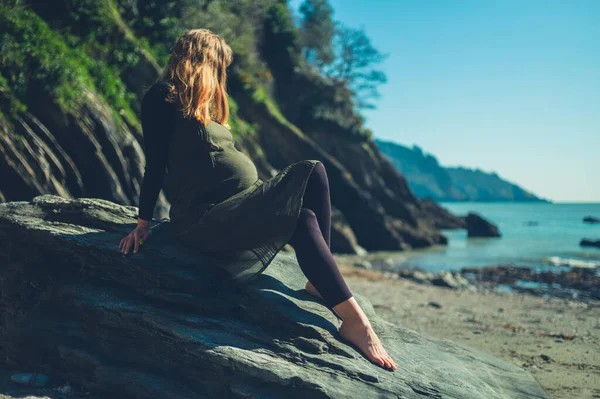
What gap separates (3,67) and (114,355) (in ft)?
27.2

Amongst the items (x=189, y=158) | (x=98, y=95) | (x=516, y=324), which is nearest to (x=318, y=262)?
(x=189, y=158)

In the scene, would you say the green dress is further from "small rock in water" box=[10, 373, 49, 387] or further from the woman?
"small rock in water" box=[10, 373, 49, 387]

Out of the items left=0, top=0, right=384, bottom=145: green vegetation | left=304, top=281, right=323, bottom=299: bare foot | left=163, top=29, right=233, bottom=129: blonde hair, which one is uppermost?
left=0, top=0, right=384, bottom=145: green vegetation

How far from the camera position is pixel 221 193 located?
3779mm

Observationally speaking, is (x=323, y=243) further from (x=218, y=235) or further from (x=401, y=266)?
(x=401, y=266)

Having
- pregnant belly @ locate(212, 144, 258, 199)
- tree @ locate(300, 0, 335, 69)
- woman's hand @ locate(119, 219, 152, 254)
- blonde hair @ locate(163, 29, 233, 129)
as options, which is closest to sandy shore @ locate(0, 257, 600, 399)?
woman's hand @ locate(119, 219, 152, 254)

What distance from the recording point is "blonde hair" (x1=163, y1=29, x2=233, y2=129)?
12.5 ft

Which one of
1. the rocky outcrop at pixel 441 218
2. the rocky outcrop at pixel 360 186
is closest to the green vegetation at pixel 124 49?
the rocky outcrop at pixel 360 186

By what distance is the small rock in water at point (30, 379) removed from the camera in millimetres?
3670

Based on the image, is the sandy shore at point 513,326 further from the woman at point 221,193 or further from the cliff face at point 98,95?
the cliff face at point 98,95

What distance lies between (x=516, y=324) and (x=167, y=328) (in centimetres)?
734

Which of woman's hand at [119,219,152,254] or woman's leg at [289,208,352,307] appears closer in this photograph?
woman's leg at [289,208,352,307]

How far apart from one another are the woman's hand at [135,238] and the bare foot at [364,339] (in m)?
1.88

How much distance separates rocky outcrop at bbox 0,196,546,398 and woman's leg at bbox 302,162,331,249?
71 cm
